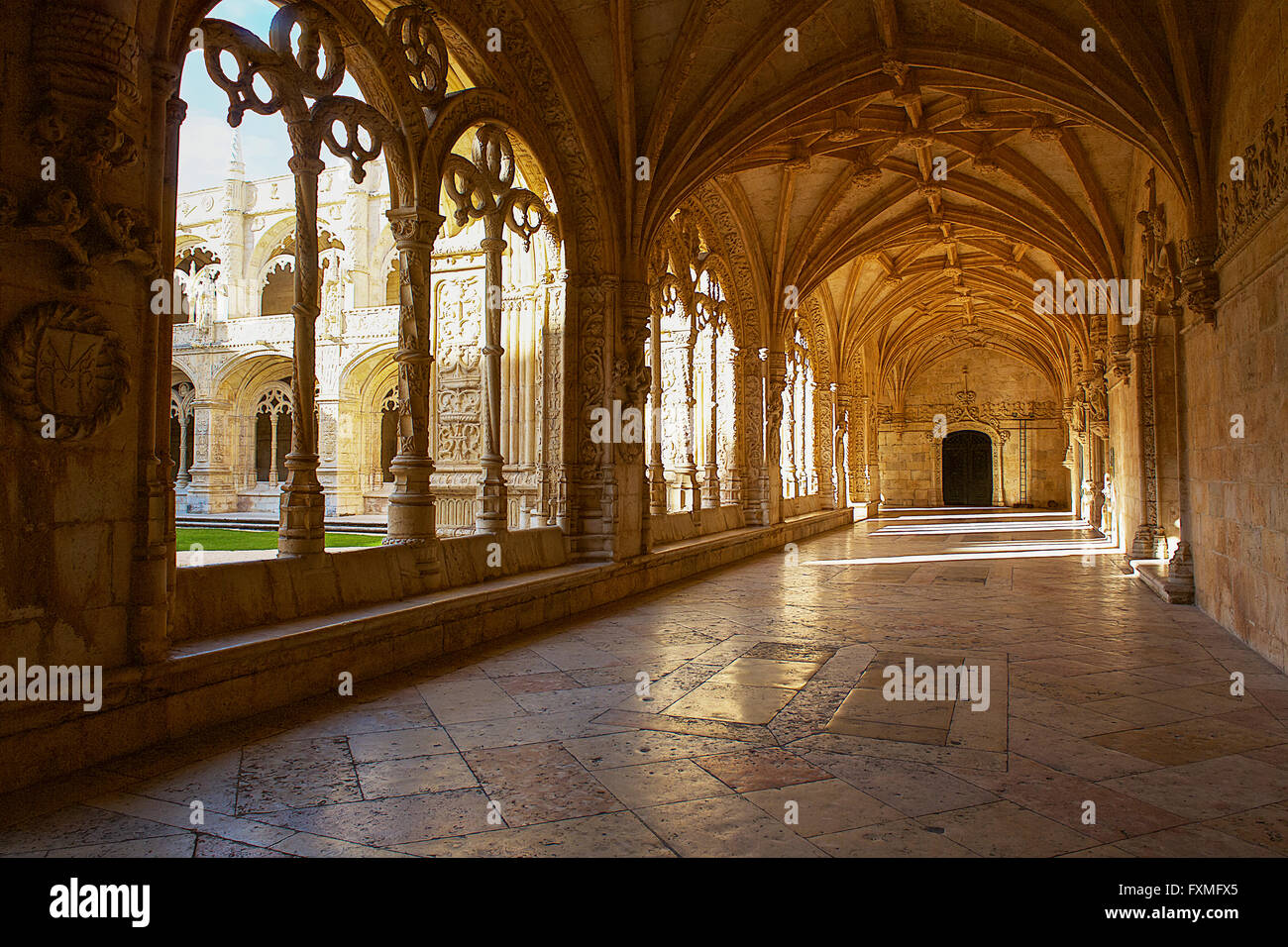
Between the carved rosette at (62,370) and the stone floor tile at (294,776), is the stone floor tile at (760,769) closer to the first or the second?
the stone floor tile at (294,776)

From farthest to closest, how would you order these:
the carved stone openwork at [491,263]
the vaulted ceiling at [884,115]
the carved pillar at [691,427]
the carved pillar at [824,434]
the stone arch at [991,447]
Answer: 1. the stone arch at [991,447]
2. the carved pillar at [824,434]
3. the carved pillar at [691,427]
4. the vaulted ceiling at [884,115]
5. the carved stone openwork at [491,263]

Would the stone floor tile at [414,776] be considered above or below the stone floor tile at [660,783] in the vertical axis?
above

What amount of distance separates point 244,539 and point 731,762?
37.6 feet

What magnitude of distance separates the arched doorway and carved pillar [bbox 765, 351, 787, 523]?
A: 1750 cm

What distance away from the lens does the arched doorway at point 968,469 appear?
2814cm

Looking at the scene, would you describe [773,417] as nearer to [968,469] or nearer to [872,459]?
[872,459]

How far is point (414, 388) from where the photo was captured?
17.4 ft

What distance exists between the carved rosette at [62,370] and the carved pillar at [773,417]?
10.2m

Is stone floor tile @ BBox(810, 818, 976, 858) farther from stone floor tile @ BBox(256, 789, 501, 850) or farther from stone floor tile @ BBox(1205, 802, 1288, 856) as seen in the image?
stone floor tile @ BBox(256, 789, 501, 850)

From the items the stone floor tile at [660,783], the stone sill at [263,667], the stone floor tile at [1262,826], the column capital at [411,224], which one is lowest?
the stone floor tile at [1262,826]

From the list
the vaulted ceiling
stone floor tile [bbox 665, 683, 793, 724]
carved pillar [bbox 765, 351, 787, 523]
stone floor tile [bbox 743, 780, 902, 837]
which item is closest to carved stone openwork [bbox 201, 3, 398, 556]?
stone floor tile [bbox 665, 683, 793, 724]

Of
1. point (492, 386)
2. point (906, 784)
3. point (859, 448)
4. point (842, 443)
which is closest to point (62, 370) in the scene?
point (906, 784)

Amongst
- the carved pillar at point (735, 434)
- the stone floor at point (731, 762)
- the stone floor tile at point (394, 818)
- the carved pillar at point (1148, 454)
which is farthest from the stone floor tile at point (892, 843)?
the carved pillar at point (735, 434)

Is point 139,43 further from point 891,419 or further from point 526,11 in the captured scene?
point 891,419
